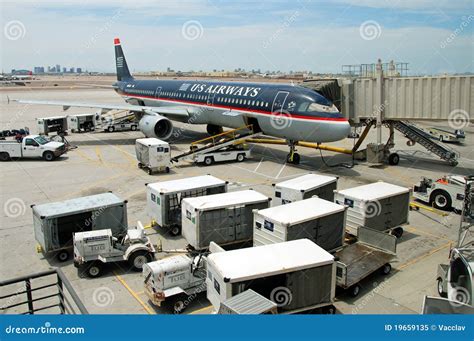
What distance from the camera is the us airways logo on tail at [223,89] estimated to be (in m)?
34.0

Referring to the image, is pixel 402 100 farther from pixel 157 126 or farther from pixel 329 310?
pixel 329 310

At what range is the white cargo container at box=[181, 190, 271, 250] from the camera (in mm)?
16578

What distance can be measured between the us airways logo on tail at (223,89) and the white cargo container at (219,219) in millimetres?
17071

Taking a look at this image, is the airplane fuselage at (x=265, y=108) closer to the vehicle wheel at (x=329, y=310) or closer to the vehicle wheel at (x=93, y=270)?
the vehicle wheel at (x=329, y=310)

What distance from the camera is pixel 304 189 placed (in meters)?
19.0

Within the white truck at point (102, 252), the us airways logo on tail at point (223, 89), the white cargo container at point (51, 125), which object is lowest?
the white truck at point (102, 252)

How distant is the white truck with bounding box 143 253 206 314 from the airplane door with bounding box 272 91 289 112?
18.7 m

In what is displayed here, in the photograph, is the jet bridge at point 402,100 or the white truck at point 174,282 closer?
the white truck at point 174,282

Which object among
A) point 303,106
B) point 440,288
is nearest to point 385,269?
point 440,288

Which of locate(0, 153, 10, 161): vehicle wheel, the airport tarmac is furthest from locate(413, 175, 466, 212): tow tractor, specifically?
locate(0, 153, 10, 161): vehicle wheel

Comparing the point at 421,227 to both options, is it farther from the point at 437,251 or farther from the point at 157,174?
the point at 157,174

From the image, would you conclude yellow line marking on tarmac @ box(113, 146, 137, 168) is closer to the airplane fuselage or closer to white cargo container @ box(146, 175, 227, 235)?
the airplane fuselage

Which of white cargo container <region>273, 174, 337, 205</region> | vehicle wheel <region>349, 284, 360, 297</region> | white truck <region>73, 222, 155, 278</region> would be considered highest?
white cargo container <region>273, 174, 337, 205</region>

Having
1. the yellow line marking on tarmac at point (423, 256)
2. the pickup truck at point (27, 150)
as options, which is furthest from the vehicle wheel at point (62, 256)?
the pickup truck at point (27, 150)
